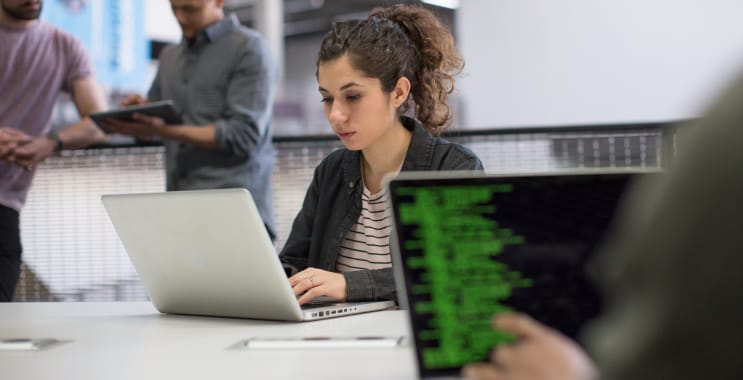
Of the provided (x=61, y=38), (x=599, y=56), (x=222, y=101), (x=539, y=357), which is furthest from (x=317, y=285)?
(x=599, y=56)

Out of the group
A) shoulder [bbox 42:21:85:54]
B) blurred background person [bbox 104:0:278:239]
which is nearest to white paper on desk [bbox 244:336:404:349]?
blurred background person [bbox 104:0:278:239]

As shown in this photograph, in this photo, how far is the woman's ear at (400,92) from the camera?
2.01 meters

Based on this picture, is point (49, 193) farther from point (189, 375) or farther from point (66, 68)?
point (189, 375)

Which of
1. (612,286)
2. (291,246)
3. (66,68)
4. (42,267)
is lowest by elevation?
(42,267)

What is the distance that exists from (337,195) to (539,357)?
140cm

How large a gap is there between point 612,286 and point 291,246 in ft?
5.23

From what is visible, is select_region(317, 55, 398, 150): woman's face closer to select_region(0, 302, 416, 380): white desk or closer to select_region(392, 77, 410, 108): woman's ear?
select_region(392, 77, 410, 108): woman's ear

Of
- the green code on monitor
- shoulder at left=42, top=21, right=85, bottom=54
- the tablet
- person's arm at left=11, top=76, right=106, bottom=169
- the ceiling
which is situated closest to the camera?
the green code on monitor

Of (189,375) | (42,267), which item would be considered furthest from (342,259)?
(42,267)

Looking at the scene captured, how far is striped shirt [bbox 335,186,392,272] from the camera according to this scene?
1865 millimetres

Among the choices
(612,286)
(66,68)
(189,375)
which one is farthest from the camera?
(66,68)

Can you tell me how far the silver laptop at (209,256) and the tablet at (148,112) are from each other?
3.30 feet

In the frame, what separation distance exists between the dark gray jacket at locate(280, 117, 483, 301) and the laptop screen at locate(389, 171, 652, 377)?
0.94 m

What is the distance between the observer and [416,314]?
0.86 meters
